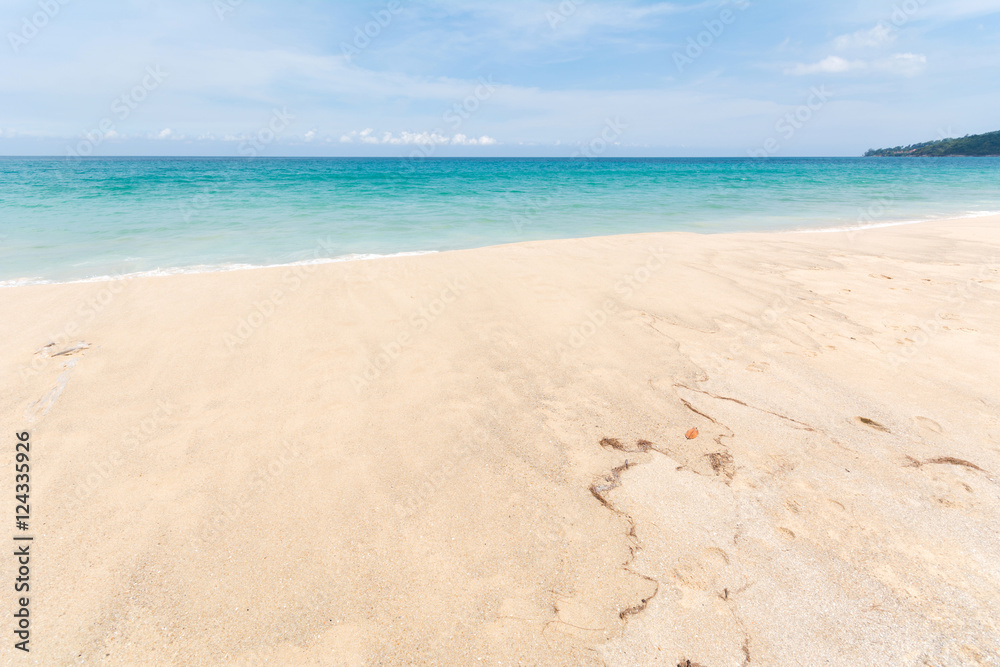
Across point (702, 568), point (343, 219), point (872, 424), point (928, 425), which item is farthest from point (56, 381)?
point (343, 219)

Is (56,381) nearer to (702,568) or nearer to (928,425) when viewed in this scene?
(702,568)

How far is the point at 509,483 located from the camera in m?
2.62

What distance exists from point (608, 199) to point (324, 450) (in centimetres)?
1803

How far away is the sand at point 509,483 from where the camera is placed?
1.87 m

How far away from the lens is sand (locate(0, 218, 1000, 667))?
6.15 feet

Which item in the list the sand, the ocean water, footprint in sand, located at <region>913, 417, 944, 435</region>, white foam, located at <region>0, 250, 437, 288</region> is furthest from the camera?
the ocean water

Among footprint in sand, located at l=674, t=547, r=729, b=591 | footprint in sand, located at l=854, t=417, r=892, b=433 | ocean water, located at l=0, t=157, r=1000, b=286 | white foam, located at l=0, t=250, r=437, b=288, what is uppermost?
ocean water, located at l=0, t=157, r=1000, b=286

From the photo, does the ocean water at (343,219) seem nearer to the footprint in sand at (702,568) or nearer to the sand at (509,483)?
the sand at (509,483)

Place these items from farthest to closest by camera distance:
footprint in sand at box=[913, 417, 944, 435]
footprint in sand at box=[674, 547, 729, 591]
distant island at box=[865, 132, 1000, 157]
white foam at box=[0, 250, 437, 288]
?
distant island at box=[865, 132, 1000, 157], white foam at box=[0, 250, 437, 288], footprint in sand at box=[913, 417, 944, 435], footprint in sand at box=[674, 547, 729, 591]

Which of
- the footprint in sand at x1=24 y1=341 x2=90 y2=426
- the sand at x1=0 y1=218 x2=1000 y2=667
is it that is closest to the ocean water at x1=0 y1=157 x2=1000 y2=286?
the footprint in sand at x1=24 y1=341 x2=90 y2=426

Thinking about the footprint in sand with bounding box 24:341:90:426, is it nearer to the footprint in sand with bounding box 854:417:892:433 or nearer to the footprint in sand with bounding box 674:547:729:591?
the footprint in sand with bounding box 674:547:729:591

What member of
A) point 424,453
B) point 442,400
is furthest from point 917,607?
point 442,400

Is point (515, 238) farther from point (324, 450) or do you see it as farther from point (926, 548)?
point (926, 548)

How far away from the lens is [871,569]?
82.2 inches
